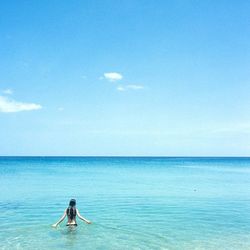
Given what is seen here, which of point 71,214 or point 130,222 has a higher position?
point 71,214

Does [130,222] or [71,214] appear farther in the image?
[130,222]

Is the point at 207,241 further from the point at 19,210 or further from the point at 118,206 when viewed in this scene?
the point at 19,210

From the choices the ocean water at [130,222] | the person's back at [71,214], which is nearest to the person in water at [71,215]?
the person's back at [71,214]

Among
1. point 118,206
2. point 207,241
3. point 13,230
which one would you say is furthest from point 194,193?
point 13,230

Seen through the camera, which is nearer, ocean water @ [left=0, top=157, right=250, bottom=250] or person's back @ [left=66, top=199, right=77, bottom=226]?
ocean water @ [left=0, top=157, right=250, bottom=250]

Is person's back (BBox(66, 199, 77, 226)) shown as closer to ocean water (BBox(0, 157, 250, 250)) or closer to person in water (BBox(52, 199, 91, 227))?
person in water (BBox(52, 199, 91, 227))

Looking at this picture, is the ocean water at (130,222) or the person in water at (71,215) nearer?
the ocean water at (130,222)

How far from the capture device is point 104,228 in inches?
539

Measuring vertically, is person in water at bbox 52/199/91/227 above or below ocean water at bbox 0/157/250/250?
above

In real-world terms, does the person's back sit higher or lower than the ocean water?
higher

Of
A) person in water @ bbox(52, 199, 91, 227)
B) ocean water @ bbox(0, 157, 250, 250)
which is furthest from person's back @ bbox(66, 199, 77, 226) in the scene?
ocean water @ bbox(0, 157, 250, 250)

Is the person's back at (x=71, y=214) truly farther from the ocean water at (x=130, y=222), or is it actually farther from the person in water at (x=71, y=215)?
the ocean water at (x=130, y=222)

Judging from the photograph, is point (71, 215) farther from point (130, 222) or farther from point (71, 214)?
point (130, 222)

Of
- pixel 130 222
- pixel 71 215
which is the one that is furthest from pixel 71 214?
pixel 130 222
